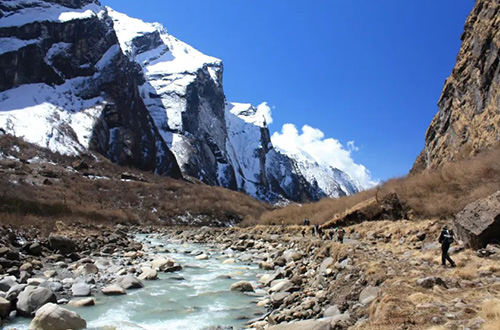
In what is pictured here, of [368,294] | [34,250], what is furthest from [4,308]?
[368,294]

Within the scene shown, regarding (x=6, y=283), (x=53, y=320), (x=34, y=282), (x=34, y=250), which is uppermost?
(x=34, y=250)

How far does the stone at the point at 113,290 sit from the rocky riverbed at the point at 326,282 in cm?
3

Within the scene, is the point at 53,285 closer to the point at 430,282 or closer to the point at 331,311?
the point at 331,311

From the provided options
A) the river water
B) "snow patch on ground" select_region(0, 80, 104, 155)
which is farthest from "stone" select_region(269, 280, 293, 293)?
"snow patch on ground" select_region(0, 80, 104, 155)

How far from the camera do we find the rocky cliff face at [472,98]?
25125 mm

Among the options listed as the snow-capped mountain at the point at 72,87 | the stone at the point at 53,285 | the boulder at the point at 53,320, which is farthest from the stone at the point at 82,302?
the snow-capped mountain at the point at 72,87

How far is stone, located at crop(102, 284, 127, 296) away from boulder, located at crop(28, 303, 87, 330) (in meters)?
3.67

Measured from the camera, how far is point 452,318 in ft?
17.1

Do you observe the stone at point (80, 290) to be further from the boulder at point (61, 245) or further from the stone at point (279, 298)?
the boulder at point (61, 245)

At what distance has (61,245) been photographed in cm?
1923

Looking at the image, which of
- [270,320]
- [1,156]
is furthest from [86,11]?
[270,320]

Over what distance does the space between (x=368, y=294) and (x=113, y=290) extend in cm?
922

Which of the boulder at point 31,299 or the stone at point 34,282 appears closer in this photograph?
the boulder at point 31,299

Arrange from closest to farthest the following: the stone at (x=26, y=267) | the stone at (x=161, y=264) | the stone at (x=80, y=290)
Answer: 1. the stone at (x=80, y=290)
2. the stone at (x=26, y=267)
3. the stone at (x=161, y=264)
